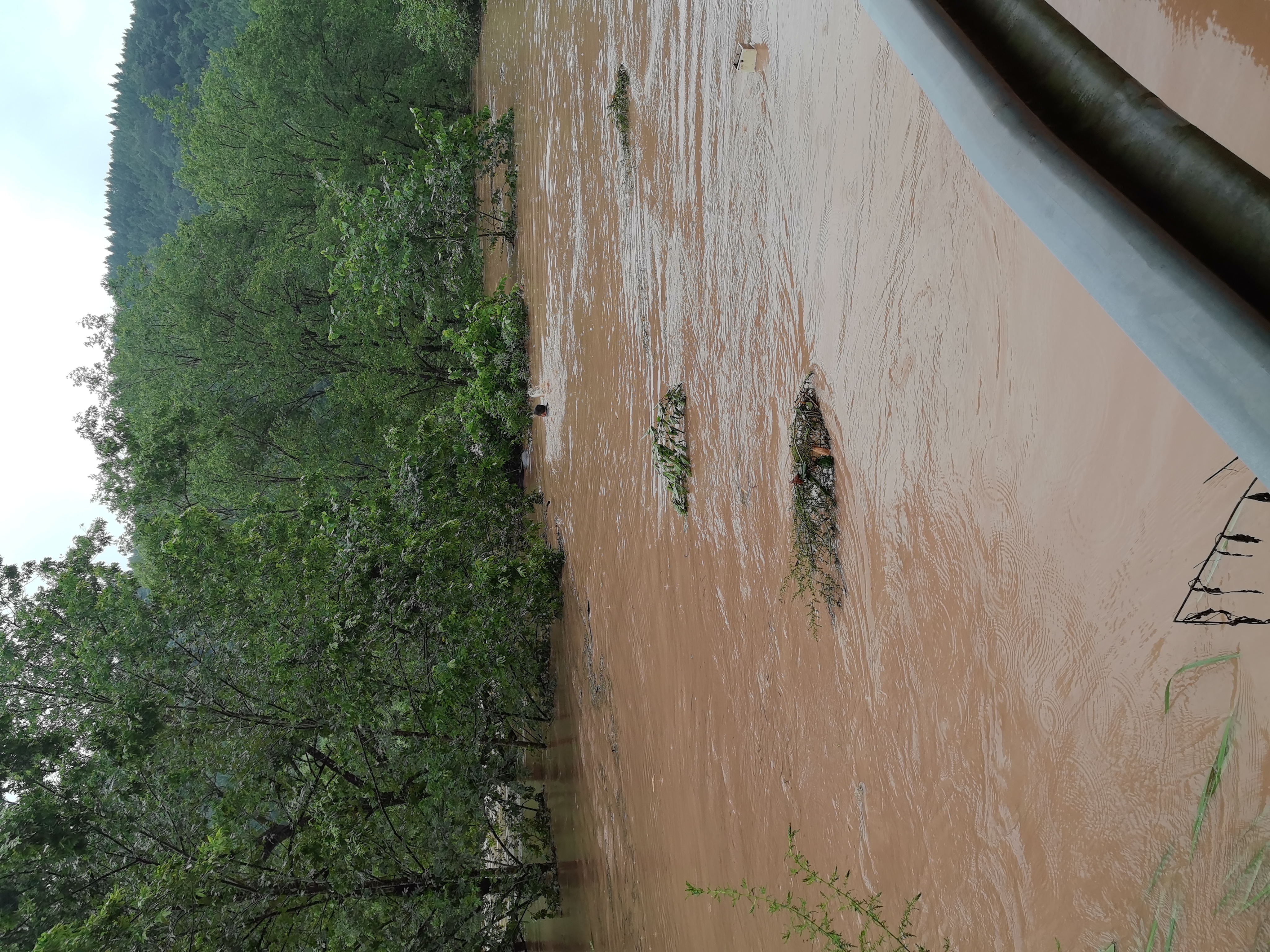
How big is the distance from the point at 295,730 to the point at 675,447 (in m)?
6.96

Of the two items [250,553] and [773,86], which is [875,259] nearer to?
[773,86]

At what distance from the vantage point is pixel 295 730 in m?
11.5

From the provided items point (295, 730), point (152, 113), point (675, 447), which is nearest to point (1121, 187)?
point (675, 447)

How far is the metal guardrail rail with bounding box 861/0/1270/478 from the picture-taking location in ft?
4.17

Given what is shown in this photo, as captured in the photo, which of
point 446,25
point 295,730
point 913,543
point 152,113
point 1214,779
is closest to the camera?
point 1214,779

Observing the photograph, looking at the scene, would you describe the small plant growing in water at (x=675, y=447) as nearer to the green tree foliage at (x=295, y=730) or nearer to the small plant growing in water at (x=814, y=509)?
→ the small plant growing in water at (x=814, y=509)

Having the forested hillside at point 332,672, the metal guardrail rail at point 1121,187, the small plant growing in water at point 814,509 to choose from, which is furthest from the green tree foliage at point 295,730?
the metal guardrail rail at point 1121,187

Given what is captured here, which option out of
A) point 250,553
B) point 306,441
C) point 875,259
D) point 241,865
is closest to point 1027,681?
point 875,259

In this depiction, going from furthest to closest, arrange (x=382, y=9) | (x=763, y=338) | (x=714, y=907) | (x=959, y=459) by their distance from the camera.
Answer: (x=382, y=9), (x=714, y=907), (x=763, y=338), (x=959, y=459)

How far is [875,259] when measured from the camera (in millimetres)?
4910

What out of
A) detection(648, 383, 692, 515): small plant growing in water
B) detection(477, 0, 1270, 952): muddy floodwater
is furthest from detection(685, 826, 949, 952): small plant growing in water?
detection(648, 383, 692, 515): small plant growing in water

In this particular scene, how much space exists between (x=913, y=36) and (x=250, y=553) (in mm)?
12989

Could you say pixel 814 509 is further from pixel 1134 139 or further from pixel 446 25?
pixel 446 25

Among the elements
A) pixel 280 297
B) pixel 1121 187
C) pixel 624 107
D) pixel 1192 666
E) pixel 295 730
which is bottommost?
pixel 1192 666
